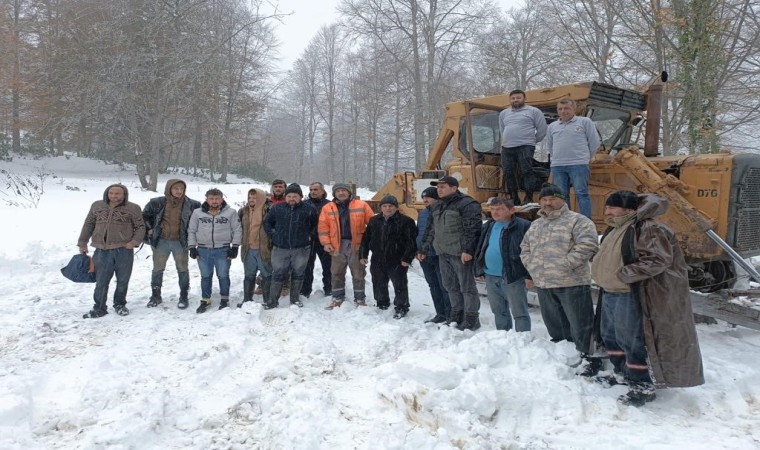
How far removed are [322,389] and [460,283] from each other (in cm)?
214

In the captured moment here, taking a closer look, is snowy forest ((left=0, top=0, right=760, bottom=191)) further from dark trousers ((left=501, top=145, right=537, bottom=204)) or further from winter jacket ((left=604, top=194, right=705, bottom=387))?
winter jacket ((left=604, top=194, right=705, bottom=387))

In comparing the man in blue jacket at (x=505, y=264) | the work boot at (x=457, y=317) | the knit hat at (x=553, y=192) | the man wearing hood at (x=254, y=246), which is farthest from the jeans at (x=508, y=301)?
the man wearing hood at (x=254, y=246)

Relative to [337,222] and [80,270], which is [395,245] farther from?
[80,270]

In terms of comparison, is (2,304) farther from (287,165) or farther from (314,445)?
(287,165)

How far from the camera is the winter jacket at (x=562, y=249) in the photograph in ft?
13.6

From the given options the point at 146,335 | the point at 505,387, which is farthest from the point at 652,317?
the point at 146,335

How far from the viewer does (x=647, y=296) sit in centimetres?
363

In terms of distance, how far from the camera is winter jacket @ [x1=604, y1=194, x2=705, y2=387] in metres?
3.54

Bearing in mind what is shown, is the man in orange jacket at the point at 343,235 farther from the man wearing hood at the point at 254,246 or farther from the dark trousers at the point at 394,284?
the man wearing hood at the point at 254,246

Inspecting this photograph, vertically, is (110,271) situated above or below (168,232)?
below

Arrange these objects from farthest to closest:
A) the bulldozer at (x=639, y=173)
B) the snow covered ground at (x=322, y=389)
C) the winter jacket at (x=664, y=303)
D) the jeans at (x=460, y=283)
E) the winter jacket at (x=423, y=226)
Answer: the winter jacket at (x=423, y=226) < the jeans at (x=460, y=283) < the bulldozer at (x=639, y=173) < the winter jacket at (x=664, y=303) < the snow covered ground at (x=322, y=389)

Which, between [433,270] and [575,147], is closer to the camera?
[575,147]

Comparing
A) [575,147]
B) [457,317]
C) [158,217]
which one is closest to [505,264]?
[457,317]

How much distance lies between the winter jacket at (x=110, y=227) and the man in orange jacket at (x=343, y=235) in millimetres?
2306
